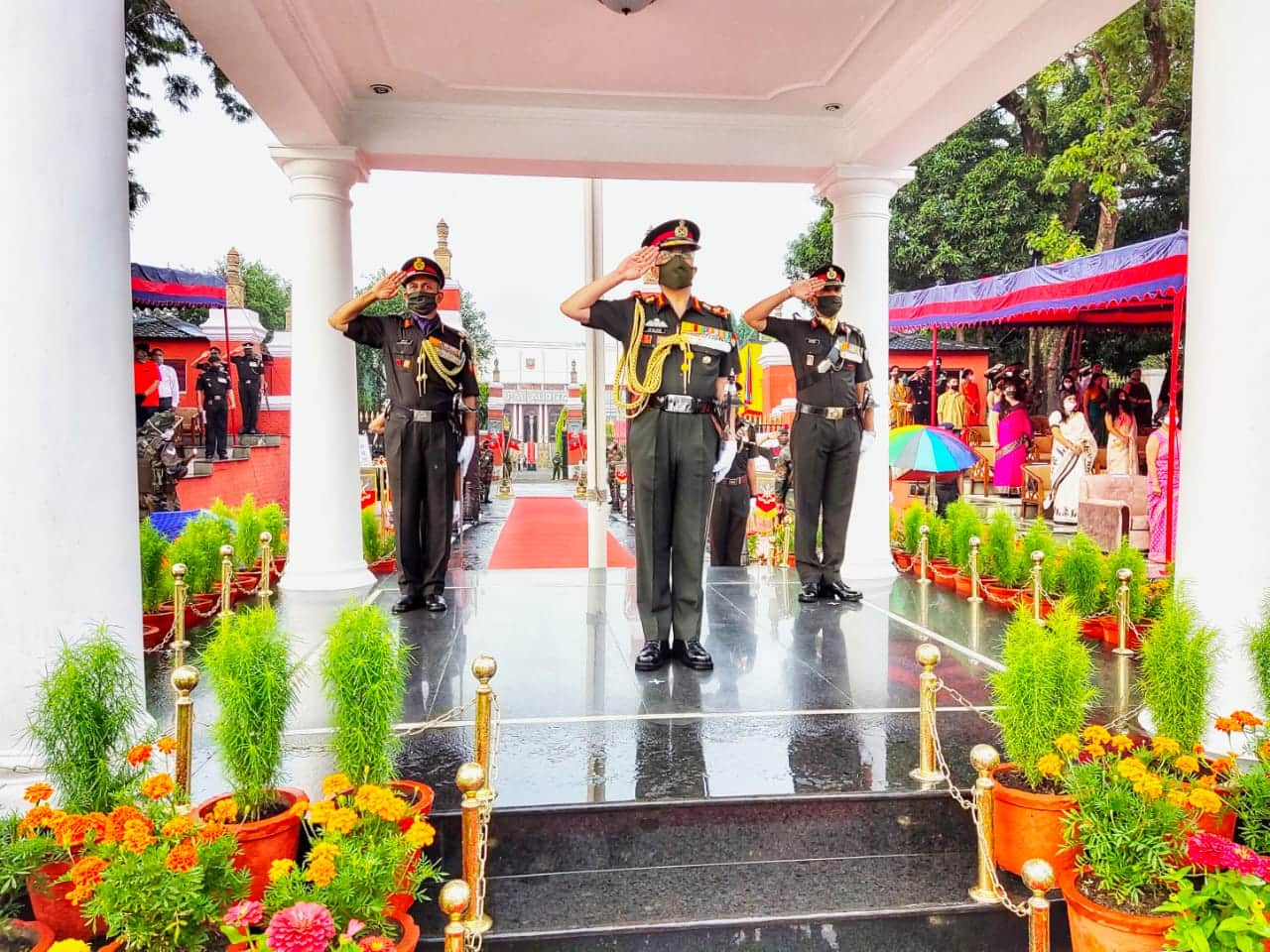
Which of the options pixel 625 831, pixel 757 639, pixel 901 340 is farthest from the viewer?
pixel 901 340

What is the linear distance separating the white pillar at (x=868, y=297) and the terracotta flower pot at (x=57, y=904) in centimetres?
574

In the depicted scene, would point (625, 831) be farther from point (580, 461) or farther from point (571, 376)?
point (580, 461)

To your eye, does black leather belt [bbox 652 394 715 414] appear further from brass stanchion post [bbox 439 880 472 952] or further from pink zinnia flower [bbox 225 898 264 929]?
pink zinnia flower [bbox 225 898 264 929]

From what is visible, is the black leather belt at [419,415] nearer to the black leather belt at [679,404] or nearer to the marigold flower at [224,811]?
the black leather belt at [679,404]

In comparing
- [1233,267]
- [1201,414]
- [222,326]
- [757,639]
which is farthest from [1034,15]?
[222,326]

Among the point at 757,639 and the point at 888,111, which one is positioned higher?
the point at 888,111

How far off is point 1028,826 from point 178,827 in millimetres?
2348

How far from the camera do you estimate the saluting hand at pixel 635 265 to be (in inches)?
158

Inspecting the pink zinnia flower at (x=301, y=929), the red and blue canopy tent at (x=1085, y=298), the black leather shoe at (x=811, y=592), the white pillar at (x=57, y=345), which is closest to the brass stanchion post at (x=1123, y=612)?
the black leather shoe at (x=811, y=592)

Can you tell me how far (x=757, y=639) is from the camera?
507 centimetres

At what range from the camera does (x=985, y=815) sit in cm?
253

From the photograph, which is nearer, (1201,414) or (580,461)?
(1201,414)

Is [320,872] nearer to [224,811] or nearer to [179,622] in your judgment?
[224,811]

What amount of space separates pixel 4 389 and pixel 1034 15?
Result: 4784mm
